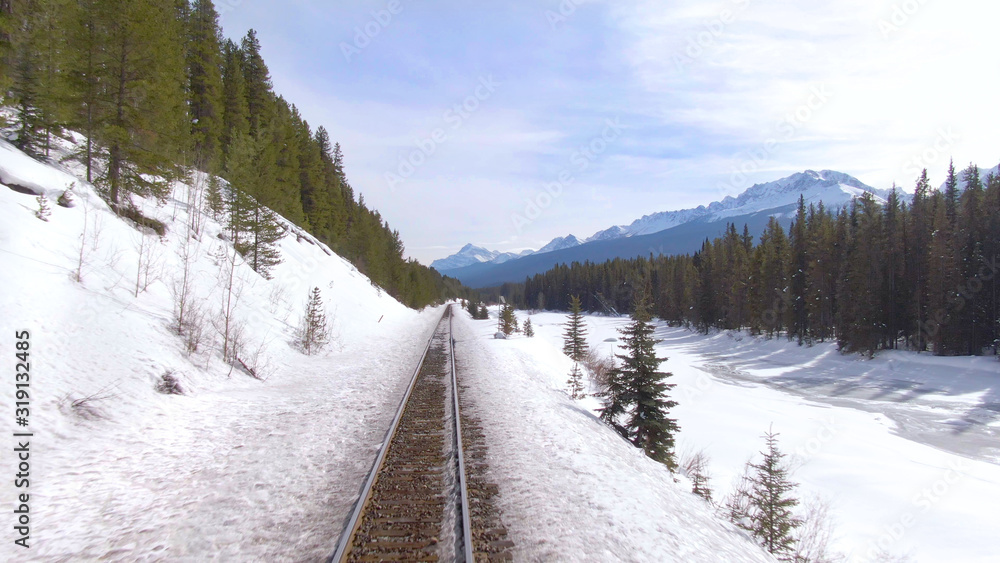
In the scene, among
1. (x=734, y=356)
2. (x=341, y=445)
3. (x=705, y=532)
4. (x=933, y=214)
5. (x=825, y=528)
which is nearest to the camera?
(x=705, y=532)

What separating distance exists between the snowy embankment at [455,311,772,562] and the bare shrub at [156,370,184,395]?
615cm

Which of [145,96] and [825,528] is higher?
[145,96]

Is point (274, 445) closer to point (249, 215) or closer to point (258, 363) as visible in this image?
point (258, 363)

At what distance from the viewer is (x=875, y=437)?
59.3 ft

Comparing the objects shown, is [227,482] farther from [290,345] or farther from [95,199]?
[95,199]

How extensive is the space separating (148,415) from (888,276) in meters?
53.7

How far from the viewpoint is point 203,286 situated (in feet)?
46.0

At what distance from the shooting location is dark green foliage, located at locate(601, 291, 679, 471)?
1112 centimetres

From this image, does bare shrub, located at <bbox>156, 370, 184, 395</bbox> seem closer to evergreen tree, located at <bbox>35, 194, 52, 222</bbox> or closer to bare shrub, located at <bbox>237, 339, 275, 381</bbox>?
bare shrub, located at <bbox>237, 339, 275, 381</bbox>

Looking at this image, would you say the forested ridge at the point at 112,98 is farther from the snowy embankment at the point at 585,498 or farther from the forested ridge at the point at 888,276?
the forested ridge at the point at 888,276

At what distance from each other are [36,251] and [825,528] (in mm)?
18440

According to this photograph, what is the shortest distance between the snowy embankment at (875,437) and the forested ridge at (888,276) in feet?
10.6

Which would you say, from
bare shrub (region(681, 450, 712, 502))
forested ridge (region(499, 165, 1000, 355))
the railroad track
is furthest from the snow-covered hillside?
forested ridge (region(499, 165, 1000, 355))

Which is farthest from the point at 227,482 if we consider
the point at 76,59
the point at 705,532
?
the point at 76,59
